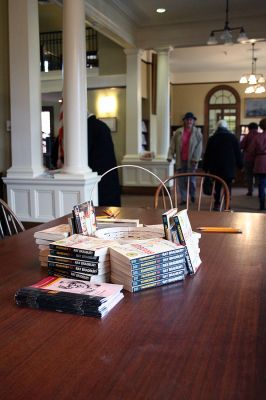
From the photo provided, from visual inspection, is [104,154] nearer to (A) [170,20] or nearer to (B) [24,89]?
(B) [24,89]

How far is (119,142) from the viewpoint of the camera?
9297 mm

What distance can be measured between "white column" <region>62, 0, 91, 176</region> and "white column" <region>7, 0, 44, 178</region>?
0.32 metres

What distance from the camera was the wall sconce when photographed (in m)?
9.17

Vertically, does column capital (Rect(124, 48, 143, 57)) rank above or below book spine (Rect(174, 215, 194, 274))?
above

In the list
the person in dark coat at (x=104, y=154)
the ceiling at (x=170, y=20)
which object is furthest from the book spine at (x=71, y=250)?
the ceiling at (x=170, y=20)

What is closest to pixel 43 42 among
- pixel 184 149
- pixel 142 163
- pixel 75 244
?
pixel 142 163

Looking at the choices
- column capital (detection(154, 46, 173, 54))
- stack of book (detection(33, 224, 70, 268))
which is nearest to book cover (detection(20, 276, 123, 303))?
stack of book (detection(33, 224, 70, 268))

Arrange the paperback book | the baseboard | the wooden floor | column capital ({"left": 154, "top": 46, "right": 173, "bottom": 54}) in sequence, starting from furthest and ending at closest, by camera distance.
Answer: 1. the baseboard
2. column capital ({"left": 154, "top": 46, "right": 173, "bottom": 54})
3. the wooden floor
4. the paperback book

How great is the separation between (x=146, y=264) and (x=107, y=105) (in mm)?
8341

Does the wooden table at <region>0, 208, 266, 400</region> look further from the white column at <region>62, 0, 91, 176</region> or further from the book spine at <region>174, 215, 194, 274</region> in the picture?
the white column at <region>62, 0, 91, 176</region>

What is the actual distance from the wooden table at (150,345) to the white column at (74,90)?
333cm

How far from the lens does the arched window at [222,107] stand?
550 inches

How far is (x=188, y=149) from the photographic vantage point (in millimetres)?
7215

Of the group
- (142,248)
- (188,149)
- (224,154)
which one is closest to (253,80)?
(188,149)
